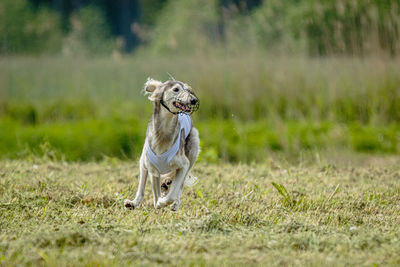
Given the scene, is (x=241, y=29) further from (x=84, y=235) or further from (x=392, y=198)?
(x=84, y=235)

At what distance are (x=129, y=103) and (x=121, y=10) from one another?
23.9 meters

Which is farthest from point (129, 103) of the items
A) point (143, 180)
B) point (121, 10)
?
point (121, 10)

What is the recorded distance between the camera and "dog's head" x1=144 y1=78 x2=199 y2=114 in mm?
4656

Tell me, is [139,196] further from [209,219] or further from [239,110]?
[239,110]

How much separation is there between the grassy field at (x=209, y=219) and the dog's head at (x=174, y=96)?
2.94 feet

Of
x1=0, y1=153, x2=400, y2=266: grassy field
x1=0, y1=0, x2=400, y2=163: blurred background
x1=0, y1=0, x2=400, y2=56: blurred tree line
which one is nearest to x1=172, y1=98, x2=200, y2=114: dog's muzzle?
x1=0, y1=153, x2=400, y2=266: grassy field

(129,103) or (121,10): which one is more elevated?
(121,10)

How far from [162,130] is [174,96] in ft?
1.13

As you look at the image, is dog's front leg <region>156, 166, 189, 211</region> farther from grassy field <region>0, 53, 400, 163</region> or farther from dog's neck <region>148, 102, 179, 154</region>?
grassy field <region>0, 53, 400, 163</region>

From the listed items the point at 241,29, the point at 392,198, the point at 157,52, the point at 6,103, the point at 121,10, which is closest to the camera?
the point at 392,198

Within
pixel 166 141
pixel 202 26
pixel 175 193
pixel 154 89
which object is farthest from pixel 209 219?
pixel 202 26

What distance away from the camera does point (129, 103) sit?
12.4 meters

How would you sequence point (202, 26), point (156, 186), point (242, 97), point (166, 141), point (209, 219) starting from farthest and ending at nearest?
point (202, 26) < point (242, 97) < point (156, 186) < point (166, 141) < point (209, 219)

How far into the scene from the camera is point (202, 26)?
14844 mm
